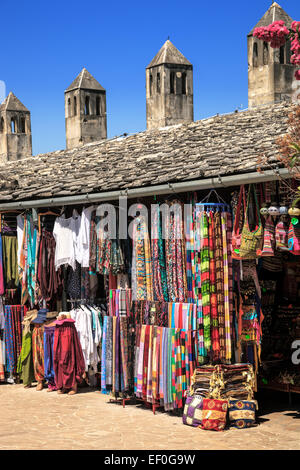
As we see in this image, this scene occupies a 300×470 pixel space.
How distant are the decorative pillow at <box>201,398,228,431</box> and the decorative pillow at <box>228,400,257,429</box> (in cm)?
13

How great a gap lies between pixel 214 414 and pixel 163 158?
4.54 meters

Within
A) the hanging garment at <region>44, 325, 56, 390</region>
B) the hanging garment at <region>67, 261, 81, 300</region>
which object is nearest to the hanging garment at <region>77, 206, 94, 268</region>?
the hanging garment at <region>67, 261, 81, 300</region>

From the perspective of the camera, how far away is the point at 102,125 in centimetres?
2412

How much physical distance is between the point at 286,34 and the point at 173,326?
4.29 metres

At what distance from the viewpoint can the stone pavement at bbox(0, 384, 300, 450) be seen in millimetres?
8602

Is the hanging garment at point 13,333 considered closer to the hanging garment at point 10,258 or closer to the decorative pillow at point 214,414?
the hanging garment at point 10,258

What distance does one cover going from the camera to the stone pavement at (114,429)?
8.60 meters

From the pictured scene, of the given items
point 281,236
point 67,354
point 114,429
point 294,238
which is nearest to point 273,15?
point 67,354

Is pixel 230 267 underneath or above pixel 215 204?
underneath

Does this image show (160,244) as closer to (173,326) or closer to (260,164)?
(173,326)

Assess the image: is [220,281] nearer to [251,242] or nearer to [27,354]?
[251,242]

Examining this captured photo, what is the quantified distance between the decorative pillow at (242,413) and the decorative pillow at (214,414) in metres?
0.13

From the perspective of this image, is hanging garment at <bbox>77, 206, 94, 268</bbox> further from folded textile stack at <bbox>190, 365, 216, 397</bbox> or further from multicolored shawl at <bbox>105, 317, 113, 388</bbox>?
folded textile stack at <bbox>190, 365, 216, 397</bbox>

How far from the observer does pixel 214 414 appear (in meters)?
9.16
